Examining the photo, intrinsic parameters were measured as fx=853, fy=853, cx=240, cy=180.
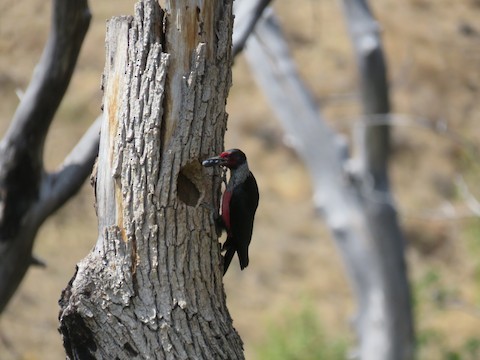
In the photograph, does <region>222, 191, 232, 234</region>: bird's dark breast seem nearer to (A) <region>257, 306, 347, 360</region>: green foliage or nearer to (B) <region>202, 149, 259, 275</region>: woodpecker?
(B) <region>202, 149, 259, 275</region>: woodpecker

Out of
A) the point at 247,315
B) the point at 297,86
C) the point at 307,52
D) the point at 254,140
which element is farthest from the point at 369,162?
the point at 307,52

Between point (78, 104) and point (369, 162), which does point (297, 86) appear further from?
point (78, 104)

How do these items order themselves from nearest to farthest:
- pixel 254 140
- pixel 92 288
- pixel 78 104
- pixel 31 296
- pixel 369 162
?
pixel 92 288 → pixel 369 162 → pixel 31 296 → pixel 78 104 → pixel 254 140

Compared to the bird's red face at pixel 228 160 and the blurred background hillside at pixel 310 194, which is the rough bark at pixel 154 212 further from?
the blurred background hillside at pixel 310 194

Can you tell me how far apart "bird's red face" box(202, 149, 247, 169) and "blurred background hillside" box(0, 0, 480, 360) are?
22.2ft

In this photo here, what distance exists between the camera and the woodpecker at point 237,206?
12.8ft

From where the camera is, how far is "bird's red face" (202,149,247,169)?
369cm

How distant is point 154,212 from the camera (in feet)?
11.8

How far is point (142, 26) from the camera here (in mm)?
3650

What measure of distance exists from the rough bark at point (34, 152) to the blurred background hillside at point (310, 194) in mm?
5589

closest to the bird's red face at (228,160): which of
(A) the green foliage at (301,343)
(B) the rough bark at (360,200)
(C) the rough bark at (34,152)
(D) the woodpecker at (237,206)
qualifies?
(D) the woodpecker at (237,206)

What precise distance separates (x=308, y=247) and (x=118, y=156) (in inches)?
444

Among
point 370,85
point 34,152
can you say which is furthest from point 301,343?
point 34,152

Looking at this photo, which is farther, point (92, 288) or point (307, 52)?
point (307, 52)
